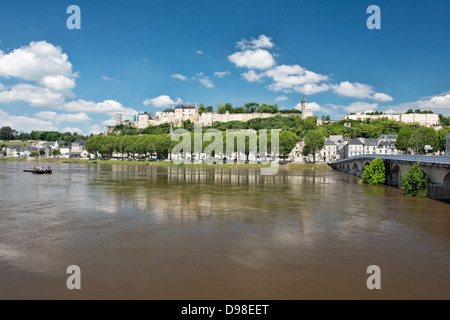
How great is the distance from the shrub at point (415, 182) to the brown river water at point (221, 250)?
18.0ft

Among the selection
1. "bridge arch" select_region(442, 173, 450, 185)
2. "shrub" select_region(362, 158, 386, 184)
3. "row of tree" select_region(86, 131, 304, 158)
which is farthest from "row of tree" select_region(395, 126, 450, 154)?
"bridge arch" select_region(442, 173, 450, 185)

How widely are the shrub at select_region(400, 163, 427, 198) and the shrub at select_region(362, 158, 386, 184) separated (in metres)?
11.4

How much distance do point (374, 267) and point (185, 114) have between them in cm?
14471

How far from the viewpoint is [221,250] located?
12.3 metres

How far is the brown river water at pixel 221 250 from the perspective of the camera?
29.2ft

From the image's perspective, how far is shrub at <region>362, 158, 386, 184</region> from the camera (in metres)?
39.8

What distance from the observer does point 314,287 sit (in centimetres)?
904

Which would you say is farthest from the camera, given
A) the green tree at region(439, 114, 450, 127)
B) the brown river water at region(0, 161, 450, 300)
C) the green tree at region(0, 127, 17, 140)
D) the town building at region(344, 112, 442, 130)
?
the green tree at region(0, 127, 17, 140)

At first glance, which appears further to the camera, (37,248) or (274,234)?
(274,234)

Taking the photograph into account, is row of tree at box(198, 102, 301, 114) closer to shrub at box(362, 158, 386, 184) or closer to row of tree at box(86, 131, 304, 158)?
row of tree at box(86, 131, 304, 158)

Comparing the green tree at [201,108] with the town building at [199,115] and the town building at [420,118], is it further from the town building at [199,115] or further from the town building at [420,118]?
the town building at [420,118]
